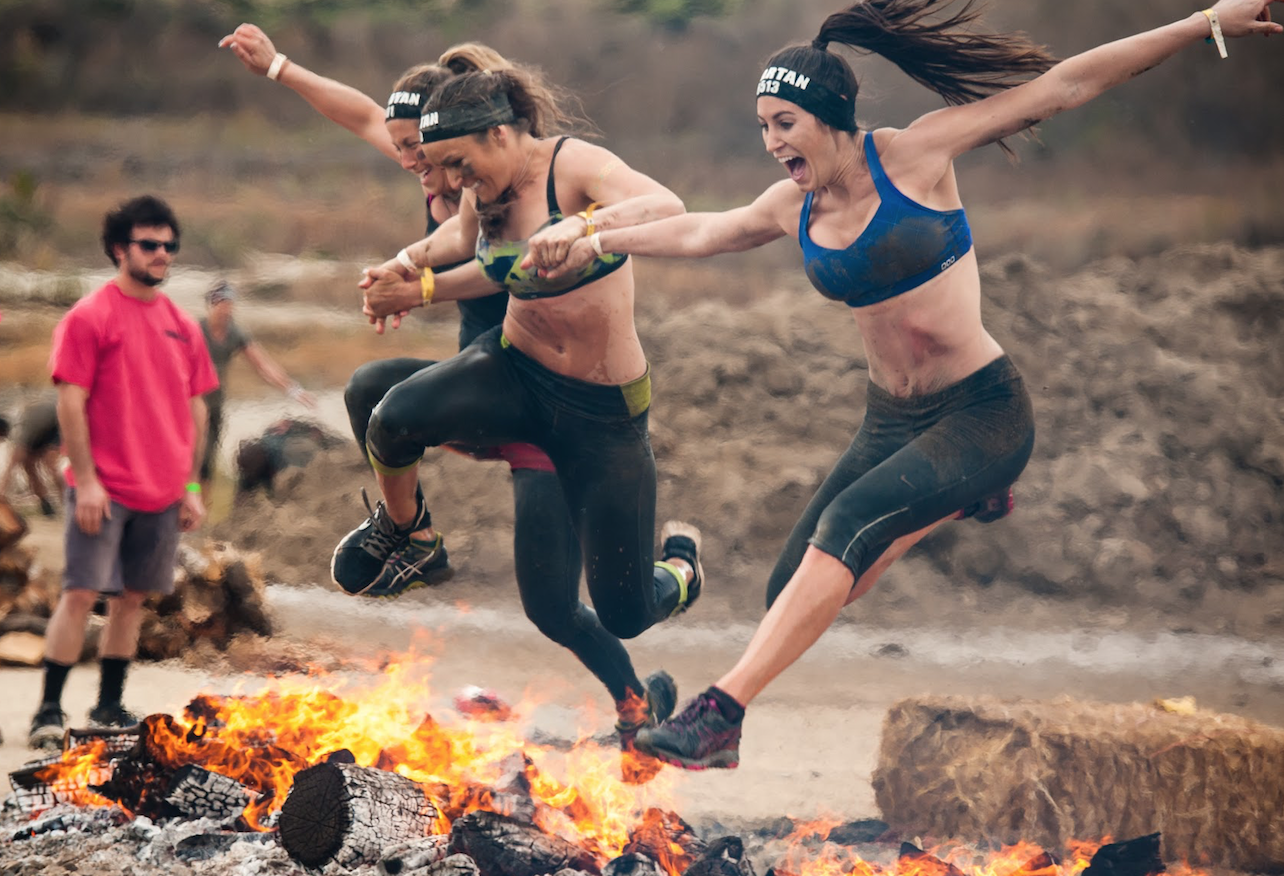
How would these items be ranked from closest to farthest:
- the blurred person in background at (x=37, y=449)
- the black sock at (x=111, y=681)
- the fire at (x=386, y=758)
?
the fire at (x=386, y=758) < the black sock at (x=111, y=681) < the blurred person in background at (x=37, y=449)

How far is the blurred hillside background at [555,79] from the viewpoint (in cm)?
638

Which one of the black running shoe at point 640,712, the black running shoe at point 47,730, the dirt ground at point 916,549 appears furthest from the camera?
the dirt ground at point 916,549

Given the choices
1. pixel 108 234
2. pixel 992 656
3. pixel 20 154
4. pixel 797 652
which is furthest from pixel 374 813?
pixel 20 154

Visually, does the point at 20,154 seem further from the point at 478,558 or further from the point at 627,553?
the point at 627,553

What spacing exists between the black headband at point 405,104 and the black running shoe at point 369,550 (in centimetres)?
133

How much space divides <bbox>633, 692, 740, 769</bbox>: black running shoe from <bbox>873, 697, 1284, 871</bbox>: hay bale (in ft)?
3.13

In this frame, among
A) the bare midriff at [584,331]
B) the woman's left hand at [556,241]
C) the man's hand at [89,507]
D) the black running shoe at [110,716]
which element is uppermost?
the woman's left hand at [556,241]

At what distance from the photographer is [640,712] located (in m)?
4.71

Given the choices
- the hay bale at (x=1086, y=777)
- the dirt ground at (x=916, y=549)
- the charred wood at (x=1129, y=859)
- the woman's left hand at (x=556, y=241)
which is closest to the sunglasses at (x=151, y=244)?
the woman's left hand at (x=556, y=241)

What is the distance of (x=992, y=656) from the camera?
19.0 ft

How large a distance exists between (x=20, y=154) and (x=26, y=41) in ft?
2.20

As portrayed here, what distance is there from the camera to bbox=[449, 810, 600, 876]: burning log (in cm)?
396

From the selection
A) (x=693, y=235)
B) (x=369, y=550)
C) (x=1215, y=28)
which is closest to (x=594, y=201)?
(x=693, y=235)

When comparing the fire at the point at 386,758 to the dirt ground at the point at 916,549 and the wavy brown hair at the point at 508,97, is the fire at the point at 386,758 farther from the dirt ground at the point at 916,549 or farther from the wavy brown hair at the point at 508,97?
the wavy brown hair at the point at 508,97
